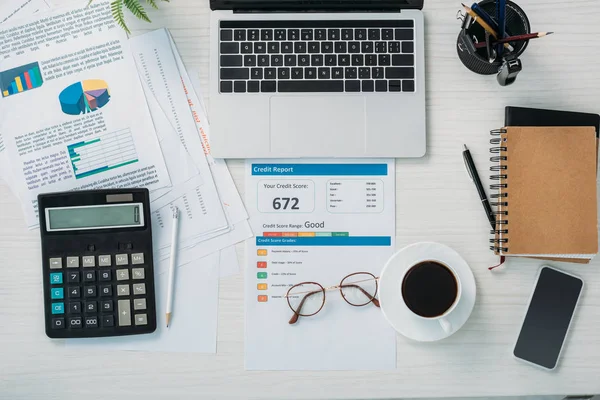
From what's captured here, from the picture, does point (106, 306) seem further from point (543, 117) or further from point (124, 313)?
point (543, 117)

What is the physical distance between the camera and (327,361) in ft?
2.73

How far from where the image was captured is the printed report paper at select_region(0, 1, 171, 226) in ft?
2.82

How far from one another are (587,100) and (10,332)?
1.04 meters

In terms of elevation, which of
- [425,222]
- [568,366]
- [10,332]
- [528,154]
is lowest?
[568,366]

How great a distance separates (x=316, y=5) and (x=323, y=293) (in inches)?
18.8

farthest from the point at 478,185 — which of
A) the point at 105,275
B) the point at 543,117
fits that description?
the point at 105,275

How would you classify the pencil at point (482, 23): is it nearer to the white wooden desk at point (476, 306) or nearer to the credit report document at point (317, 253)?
the white wooden desk at point (476, 306)

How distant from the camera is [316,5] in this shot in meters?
0.84

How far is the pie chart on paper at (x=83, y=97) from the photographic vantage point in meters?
0.86

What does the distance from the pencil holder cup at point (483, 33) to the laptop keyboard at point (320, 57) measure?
0.09 meters

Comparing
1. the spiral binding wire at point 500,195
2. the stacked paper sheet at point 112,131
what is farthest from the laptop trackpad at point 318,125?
the spiral binding wire at point 500,195

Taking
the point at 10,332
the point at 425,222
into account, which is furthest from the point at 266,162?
the point at 10,332

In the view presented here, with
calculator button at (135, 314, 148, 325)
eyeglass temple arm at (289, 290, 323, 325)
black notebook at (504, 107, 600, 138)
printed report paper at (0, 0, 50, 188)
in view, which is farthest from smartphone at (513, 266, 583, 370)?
printed report paper at (0, 0, 50, 188)

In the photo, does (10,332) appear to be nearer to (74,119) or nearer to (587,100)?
(74,119)
